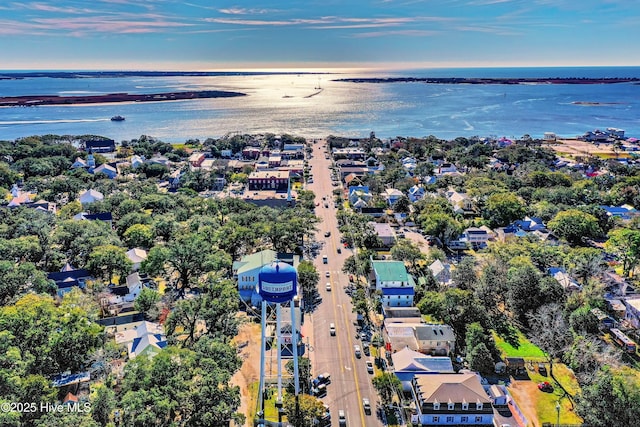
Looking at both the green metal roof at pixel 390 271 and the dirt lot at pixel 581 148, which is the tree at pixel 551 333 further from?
the dirt lot at pixel 581 148

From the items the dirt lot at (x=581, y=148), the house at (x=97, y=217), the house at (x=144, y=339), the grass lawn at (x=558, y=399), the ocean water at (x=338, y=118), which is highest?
the ocean water at (x=338, y=118)

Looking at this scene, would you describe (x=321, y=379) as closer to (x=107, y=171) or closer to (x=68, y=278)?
(x=68, y=278)

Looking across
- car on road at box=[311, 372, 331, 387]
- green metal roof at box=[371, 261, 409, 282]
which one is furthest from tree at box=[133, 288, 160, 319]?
green metal roof at box=[371, 261, 409, 282]

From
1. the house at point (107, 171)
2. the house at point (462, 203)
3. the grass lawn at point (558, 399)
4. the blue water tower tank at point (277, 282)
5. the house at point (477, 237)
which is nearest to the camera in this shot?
the blue water tower tank at point (277, 282)

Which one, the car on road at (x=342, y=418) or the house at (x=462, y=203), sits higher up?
the house at (x=462, y=203)

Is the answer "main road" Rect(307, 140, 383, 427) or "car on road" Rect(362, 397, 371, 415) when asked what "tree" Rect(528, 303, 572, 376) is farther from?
"car on road" Rect(362, 397, 371, 415)

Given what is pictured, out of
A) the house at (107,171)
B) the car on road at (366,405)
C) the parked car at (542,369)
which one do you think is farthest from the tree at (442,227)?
the house at (107,171)

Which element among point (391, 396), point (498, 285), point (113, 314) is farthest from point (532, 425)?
point (113, 314)
